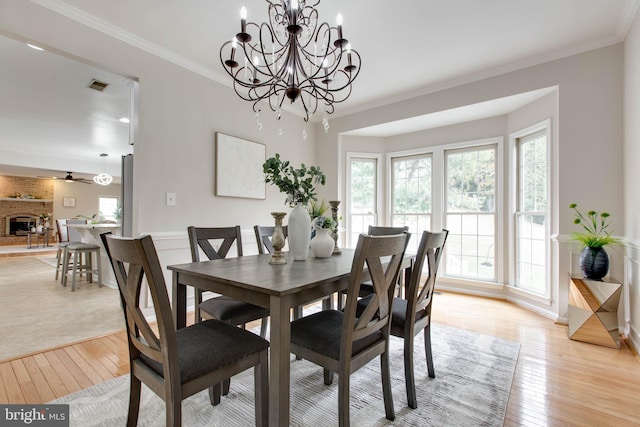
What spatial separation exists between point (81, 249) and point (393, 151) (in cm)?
487

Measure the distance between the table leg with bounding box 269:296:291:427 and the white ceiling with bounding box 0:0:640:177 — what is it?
89.1 inches

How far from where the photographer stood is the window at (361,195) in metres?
4.80

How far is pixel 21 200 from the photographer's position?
10.0 m

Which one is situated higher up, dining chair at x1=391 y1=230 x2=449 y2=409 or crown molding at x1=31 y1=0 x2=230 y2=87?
crown molding at x1=31 y1=0 x2=230 y2=87

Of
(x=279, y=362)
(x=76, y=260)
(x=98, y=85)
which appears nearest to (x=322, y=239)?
(x=279, y=362)

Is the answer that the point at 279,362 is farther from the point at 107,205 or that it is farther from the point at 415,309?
the point at 107,205

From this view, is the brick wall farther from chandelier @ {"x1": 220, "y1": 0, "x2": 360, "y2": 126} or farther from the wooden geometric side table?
the wooden geometric side table

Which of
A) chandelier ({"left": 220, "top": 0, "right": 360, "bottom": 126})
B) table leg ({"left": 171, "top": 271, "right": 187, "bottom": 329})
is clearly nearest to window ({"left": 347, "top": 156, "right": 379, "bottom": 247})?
chandelier ({"left": 220, "top": 0, "right": 360, "bottom": 126})

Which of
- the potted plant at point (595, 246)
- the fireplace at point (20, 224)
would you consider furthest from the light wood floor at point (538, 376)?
the fireplace at point (20, 224)

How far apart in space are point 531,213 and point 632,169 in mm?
1104

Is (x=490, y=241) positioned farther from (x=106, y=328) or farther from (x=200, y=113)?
(x=106, y=328)

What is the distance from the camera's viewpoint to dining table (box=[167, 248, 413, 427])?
3.90 ft

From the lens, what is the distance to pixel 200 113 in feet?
10.8

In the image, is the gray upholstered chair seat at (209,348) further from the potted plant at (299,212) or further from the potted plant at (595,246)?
the potted plant at (595,246)
